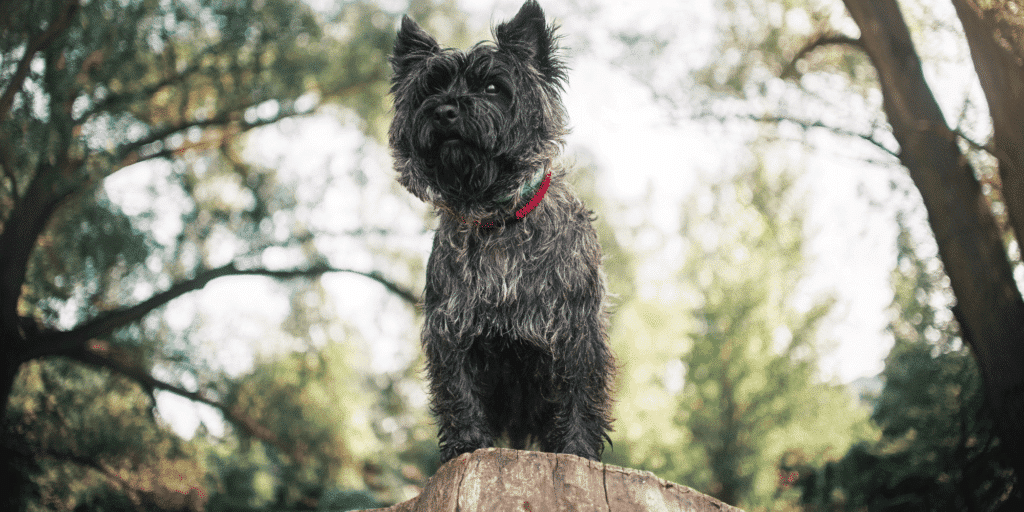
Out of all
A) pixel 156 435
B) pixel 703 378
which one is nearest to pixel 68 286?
pixel 156 435

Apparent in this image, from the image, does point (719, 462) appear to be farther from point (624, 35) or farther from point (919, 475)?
point (624, 35)

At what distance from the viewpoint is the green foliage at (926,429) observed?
17.4 feet

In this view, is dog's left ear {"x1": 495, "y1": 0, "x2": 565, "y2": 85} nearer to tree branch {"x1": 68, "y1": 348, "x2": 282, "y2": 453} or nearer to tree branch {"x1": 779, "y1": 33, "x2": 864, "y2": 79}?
tree branch {"x1": 779, "y1": 33, "x2": 864, "y2": 79}

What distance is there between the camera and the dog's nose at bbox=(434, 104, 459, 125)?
2727 millimetres

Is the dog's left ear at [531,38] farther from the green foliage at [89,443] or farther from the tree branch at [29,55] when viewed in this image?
the green foliage at [89,443]

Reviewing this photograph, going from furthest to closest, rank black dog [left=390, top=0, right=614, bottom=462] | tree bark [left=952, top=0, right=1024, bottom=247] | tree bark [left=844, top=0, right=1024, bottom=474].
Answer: tree bark [left=844, top=0, right=1024, bottom=474], tree bark [left=952, top=0, right=1024, bottom=247], black dog [left=390, top=0, right=614, bottom=462]

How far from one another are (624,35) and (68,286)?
785cm

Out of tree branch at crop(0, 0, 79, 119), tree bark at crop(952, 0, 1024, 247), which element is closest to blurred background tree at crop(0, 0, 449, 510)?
tree branch at crop(0, 0, 79, 119)

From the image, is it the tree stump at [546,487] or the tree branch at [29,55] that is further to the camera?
the tree branch at [29,55]

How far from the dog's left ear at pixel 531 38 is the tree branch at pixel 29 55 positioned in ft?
22.5

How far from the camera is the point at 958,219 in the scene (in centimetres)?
517

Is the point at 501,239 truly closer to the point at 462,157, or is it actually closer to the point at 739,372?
the point at 462,157

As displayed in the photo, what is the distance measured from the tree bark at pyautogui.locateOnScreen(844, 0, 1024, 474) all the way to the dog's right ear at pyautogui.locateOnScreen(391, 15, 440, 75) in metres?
3.95

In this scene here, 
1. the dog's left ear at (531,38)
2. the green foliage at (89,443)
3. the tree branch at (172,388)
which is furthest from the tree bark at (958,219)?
the green foliage at (89,443)
